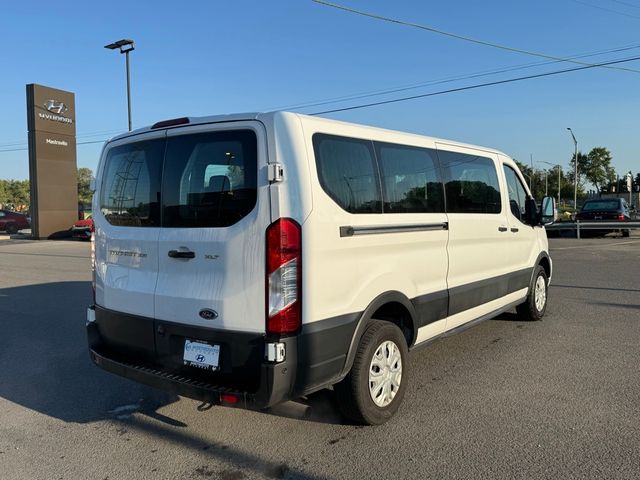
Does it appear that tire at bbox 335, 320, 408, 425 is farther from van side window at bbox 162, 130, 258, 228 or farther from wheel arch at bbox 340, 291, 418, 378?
van side window at bbox 162, 130, 258, 228

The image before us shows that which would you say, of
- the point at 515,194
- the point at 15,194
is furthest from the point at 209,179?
the point at 15,194

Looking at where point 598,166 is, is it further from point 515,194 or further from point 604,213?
point 515,194

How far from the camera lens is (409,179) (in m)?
4.29

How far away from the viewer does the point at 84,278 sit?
1199 cm

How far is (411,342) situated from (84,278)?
974cm

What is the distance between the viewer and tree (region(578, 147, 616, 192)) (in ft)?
273

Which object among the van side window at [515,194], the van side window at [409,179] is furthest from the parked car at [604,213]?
the van side window at [409,179]

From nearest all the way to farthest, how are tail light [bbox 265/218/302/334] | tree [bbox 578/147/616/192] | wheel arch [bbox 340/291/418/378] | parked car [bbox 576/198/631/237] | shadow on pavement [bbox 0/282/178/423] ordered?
tail light [bbox 265/218/302/334], wheel arch [bbox 340/291/418/378], shadow on pavement [bbox 0/282/178/423], parked car [bbox 576/198/631/237], tree [bbox 578/147/616/192]

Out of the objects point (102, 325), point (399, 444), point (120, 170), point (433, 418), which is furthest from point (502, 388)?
point (120, 170)

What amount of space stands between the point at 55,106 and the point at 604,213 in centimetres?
2702

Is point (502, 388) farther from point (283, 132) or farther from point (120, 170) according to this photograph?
point (120, 170)

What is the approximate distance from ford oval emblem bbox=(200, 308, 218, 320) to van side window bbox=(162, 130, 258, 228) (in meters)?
0.54

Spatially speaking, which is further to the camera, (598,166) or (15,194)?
(15,194)

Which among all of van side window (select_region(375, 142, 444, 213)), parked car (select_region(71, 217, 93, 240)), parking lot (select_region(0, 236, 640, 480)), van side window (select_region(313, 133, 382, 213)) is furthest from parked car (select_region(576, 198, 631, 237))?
parked car (select_region(71, 217, 93, 240))
